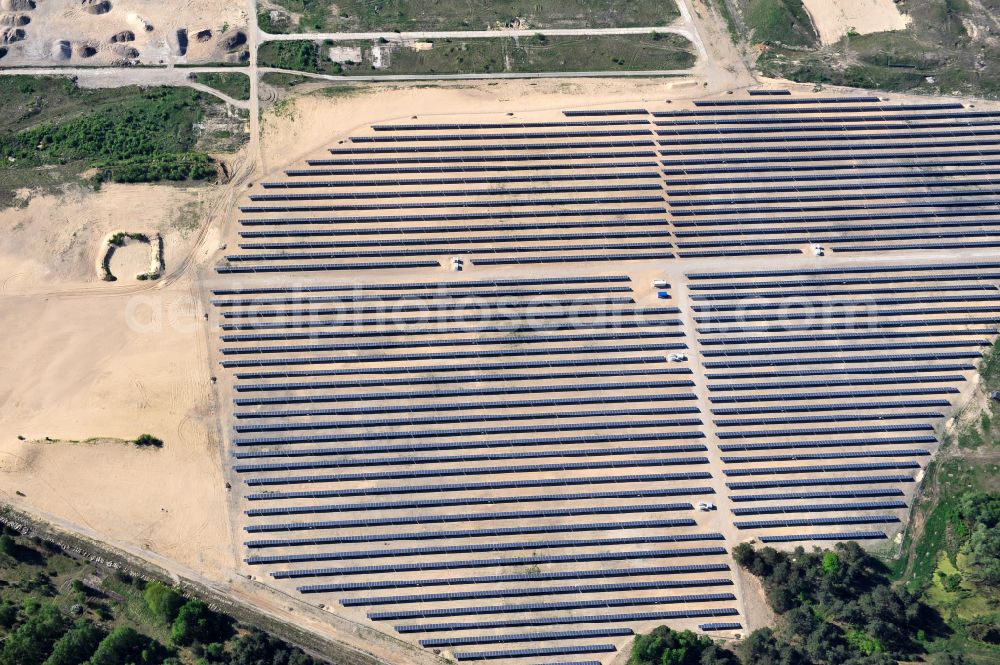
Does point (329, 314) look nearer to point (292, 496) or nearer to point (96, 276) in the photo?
point (292, 496)

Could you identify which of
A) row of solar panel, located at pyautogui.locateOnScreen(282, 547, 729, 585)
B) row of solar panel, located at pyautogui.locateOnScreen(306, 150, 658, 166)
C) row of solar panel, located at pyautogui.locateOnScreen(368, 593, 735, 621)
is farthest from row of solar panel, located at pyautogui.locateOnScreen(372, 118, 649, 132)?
row of solar panel, located at pyautogui.locateOnScreen(368, 593, 735, 621)

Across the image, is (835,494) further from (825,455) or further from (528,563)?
(528,563)

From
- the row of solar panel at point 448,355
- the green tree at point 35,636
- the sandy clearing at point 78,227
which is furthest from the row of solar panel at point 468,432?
the sandy clearing at point 78,227

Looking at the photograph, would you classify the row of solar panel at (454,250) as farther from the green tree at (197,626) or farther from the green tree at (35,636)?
the green tree at (35,636)

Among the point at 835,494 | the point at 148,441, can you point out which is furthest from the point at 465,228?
the point at 835,494

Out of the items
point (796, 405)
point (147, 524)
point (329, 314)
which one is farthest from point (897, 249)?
point (147, 524)

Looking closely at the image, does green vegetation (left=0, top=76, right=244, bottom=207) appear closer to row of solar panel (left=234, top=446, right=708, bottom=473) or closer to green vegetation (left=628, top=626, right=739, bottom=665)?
row of solar panel (left=234, top=446, right=708, bottom=473)
